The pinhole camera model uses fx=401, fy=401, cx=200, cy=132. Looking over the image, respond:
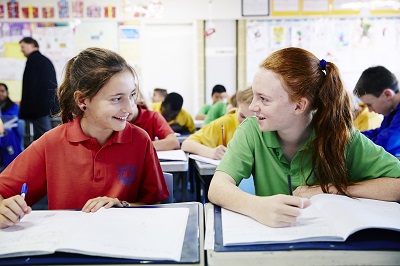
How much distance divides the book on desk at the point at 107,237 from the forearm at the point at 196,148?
108cm

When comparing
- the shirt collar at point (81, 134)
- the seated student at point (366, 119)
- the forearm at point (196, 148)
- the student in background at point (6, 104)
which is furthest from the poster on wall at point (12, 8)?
the shirt collar at point (81, 134)

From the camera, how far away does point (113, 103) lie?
133cm

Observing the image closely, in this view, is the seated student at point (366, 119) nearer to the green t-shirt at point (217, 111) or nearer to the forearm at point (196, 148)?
the forearm at point (196, 148)

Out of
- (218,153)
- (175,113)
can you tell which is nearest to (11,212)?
(218,153)

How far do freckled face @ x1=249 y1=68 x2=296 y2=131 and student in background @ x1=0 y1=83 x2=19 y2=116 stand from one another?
515 centimetres

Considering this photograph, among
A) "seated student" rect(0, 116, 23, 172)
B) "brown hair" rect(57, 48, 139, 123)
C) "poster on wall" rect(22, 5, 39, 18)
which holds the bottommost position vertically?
"seated student" rect(0, 116, 23, 172)

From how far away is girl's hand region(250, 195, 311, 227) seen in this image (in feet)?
2.93

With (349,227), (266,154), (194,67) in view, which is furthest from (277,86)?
(194,67)

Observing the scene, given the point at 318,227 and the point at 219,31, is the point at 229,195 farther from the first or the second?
the point at 219,31

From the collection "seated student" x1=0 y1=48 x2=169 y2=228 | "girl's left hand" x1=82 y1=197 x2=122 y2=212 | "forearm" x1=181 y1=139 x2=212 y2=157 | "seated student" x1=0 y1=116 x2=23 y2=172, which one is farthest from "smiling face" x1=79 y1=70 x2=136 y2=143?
"seated student" x1=0 y1=116 x2=23 y2=172

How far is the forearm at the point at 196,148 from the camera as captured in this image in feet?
7.06

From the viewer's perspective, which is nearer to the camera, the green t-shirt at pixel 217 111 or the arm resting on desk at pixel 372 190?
the arm resting on desk at pixel 372 190

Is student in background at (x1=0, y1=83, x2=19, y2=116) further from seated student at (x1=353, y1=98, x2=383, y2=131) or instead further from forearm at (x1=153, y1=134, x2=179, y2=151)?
seated student at (x1=353, y1=98, x2=383, y2=131)

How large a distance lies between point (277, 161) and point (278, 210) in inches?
16.7
